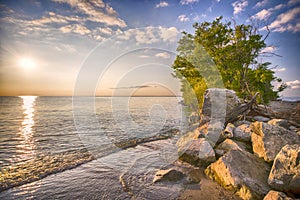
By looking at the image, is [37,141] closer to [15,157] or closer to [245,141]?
[15,157]

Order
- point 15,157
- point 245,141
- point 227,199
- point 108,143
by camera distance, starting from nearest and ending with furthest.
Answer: point 227,199 < point 245,141 < point 15,157 < point 108,143

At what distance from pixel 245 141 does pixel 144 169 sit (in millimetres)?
4946

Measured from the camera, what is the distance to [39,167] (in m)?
7.16

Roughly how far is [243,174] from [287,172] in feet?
3.48

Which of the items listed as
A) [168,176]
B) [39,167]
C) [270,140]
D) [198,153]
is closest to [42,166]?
[39,167]

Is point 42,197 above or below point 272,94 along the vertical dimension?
below

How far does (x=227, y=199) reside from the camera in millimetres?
4539

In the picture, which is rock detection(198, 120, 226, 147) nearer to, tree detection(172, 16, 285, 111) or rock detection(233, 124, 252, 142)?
rock detection(233, 124, 252, 142)

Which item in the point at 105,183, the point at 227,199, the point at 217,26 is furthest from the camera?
the point at 217,26

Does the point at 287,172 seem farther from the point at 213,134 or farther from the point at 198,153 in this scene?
the point at 213,134

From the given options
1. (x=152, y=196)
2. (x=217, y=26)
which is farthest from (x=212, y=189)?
(x=217, y=26)

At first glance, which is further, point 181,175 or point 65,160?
point 65,160

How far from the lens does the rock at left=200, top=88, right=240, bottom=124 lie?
36.9 ft

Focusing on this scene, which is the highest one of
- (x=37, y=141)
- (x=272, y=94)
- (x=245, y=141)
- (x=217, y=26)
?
(x=217, y=26)
